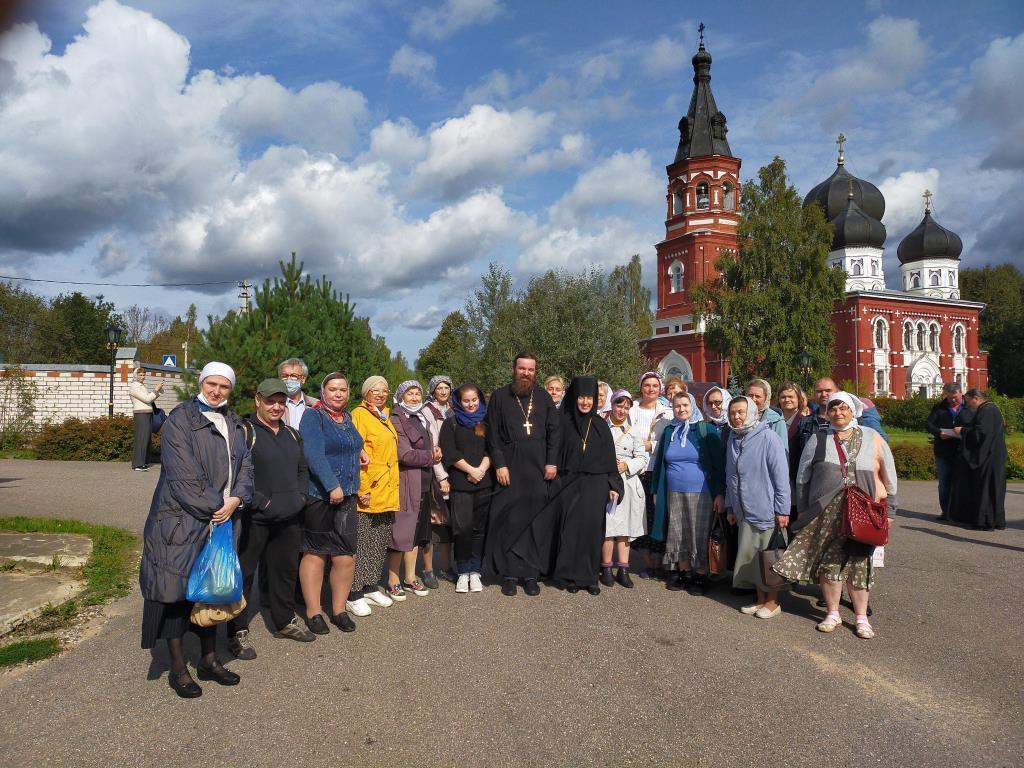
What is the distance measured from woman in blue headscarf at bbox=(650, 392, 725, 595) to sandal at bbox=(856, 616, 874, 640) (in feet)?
4.33

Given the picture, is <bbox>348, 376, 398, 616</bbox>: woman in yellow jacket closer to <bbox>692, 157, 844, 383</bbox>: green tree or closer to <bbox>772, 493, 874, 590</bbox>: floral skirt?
<bbox>772, 493, 874, 590</bbox>: floral skirt

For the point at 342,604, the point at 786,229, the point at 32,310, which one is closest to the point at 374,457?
the point at 342,604

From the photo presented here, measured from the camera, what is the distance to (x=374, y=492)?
18.5 ft

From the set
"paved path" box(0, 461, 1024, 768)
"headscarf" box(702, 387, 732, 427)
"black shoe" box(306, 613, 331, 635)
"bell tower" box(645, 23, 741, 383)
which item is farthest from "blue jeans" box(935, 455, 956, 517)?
"bell tower" box(645, 23, 741, 383)

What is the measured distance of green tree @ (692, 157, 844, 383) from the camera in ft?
112

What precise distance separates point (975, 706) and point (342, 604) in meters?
4.04

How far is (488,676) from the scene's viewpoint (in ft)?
14.2

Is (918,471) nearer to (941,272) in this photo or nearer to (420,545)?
(420,545)

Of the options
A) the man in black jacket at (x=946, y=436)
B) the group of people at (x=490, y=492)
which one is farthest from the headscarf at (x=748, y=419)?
the man in black jacket at (x=946, y=436)

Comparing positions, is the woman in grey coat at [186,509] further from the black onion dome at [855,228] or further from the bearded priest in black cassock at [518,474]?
the black onion dome at [855,228]

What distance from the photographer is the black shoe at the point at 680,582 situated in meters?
6.49

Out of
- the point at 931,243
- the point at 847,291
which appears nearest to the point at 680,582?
the point at 847,291

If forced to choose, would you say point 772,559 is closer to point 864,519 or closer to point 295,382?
point 864,519

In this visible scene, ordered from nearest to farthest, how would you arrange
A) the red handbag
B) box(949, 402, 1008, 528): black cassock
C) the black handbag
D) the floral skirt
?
1. the red handbag
2. the floral skirt
3. the black handbag
4. box(949, 402, 1008, 528): black cassock
